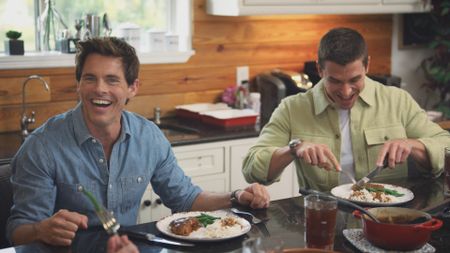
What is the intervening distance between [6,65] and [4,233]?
4.22 ft

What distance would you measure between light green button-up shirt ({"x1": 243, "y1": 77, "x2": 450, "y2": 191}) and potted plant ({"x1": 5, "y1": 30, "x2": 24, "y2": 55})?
140 cm

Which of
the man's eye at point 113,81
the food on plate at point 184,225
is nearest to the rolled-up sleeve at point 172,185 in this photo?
the man's eye at point 113,81

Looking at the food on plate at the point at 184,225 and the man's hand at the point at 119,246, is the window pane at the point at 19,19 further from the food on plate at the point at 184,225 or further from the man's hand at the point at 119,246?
the man's hand at the point at 119,246

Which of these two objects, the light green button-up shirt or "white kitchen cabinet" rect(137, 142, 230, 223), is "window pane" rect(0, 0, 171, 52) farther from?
the light green button-up shirt

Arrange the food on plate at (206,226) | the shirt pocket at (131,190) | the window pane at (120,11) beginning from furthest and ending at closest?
1. the window pane at (120,11)
2. the shirt pocket at (131,190)
3. the food on plate at (206,226)

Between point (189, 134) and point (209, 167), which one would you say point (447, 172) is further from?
point (189, 134)

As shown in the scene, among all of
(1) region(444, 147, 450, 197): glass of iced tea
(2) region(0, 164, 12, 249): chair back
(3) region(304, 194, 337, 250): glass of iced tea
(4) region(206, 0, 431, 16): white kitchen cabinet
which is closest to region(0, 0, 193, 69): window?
(4) region(206, 0, 431, 16): white kitchen cabinet

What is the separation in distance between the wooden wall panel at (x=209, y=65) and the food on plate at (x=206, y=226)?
1755 mm

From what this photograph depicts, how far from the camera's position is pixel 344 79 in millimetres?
2510

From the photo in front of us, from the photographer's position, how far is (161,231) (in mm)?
1864

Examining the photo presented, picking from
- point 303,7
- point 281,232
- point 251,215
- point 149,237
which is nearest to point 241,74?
point 303,7

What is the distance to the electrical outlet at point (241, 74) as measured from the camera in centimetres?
407

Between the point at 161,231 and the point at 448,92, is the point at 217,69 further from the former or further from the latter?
the point at 161,231

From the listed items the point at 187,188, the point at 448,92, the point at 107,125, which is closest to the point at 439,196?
the point at 187,188
